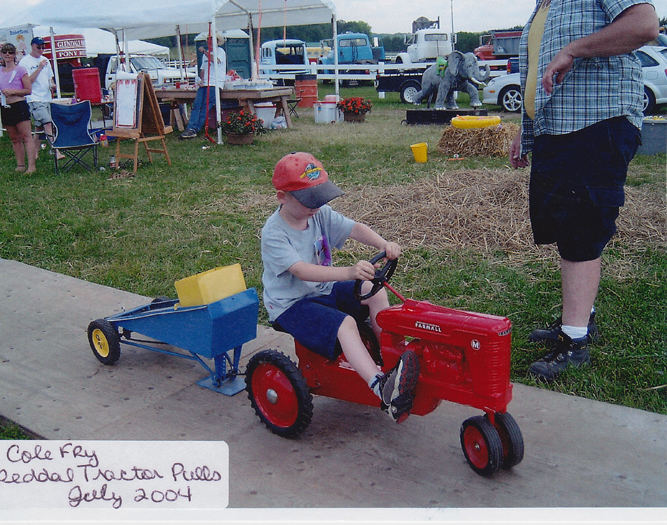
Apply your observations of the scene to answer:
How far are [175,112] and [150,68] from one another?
408 inches

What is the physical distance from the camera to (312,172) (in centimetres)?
244

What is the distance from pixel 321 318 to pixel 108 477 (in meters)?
0.94

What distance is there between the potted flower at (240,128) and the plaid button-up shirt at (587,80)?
8393 millimetres

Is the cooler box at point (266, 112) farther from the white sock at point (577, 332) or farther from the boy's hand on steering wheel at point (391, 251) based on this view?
the boy's hand on steering wheel at point (391, 251)

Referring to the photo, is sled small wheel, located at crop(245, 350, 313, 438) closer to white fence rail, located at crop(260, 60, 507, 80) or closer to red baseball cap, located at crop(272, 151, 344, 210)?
red baseball cap, located at crop(272, 151, 344, 210)

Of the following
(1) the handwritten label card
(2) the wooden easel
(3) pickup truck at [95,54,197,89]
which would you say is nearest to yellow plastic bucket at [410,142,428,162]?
(2) the wooden easel

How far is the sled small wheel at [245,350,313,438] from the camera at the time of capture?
244 centimetres

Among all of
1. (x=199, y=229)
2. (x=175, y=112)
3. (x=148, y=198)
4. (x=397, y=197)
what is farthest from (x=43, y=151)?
(x=397, y=197)

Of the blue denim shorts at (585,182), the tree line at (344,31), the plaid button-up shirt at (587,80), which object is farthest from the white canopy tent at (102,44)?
the blue denim shorts at (585,182)

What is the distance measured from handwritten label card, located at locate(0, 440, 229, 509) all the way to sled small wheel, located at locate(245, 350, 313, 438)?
1.54ft

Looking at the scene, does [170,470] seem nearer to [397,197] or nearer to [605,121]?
[605,121]

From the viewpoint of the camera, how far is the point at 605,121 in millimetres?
2725

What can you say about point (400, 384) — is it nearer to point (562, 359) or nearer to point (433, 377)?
point (433, 377)

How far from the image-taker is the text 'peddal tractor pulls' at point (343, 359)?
→ 2.10m
